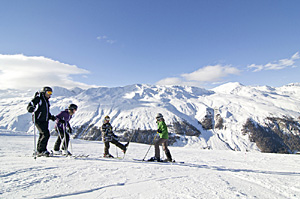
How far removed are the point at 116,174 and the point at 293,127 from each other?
774 ft

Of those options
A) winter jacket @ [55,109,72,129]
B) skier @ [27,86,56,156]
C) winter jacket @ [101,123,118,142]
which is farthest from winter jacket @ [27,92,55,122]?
winter jacket @ [101,123,118,142]

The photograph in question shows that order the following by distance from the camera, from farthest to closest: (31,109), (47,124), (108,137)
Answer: (108,137) → (47,124) → (31,109)

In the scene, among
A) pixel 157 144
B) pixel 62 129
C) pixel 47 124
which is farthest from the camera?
pixel 157 144

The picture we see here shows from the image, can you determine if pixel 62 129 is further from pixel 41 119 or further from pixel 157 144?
pixel 157 144

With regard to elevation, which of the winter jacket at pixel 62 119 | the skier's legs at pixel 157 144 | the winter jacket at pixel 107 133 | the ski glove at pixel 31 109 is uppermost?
the ski glove at pixel 31 109

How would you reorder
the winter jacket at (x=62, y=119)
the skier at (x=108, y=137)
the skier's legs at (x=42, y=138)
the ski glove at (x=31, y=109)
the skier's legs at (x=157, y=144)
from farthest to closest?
1. the skier at (x=108, y=137)
2. the skier's legs at (x=157, y=144)
3. the winter jacket at (x=62, y=119)
4. the skier's legs at (x=42, y=138)
5. the ski glove at (x=31, y=109)

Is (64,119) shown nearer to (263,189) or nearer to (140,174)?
(140,174)

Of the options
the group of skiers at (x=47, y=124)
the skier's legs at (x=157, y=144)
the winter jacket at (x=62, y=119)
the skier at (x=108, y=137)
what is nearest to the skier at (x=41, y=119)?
the group of skiers at (x=47, y=124)

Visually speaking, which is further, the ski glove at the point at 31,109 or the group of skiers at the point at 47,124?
the group of skiers at the point at 47,124

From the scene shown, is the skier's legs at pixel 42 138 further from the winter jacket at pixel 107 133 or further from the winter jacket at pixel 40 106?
the winter jacket at pixel 107 133

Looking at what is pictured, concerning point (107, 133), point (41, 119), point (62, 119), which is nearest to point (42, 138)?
point (41, 119)

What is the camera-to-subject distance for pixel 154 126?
6718 inches

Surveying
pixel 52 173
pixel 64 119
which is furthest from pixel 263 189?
pixel 64 119

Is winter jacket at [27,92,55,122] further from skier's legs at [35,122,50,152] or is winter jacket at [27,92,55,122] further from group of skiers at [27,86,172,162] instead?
skier's legs at [35,122,50,152]
